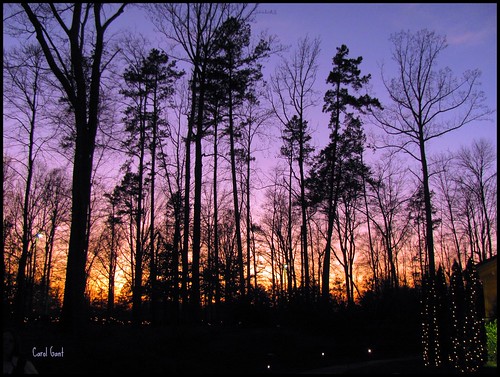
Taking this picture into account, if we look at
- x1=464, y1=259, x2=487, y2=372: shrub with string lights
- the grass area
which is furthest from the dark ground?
x1=464, y1=259, x2=487, y2=372: shrub with string lights

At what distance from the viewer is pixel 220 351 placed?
45.7ft

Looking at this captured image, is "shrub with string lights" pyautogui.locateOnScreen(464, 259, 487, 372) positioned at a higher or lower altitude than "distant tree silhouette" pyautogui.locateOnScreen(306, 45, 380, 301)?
lower

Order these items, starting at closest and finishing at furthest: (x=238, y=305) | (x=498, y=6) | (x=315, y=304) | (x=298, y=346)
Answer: (x=498, y=6) → (x=298, y=346) → (x=238, y=305) → (x=315, y=304)

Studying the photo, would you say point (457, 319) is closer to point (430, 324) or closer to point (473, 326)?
point (473, 326)

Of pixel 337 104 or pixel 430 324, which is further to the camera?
pixel 337 104

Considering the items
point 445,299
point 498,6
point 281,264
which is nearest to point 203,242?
point 281,264

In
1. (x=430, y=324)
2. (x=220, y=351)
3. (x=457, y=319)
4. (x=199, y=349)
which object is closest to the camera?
(x=457, y=319)

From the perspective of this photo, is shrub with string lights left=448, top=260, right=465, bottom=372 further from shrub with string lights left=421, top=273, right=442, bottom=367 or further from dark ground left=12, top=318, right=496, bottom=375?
shrub with string lights left=421, top=273, right=442, bottom=367

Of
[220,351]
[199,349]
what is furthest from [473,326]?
[199,349]

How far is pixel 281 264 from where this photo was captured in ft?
141

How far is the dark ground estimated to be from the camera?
34.8ft

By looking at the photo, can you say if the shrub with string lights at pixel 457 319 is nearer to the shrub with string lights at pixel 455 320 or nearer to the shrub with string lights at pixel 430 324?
the shrub with string lights at pixel 455 320

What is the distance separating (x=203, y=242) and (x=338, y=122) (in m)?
18.4

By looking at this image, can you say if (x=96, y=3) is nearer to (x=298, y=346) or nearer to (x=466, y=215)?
(x=298, y=346)
